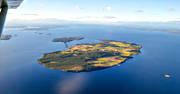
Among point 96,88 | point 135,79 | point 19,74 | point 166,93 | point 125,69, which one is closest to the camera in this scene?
point 166,93

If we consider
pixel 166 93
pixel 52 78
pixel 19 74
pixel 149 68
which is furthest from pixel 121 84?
pixel 19 74

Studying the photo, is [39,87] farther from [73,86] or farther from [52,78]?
[73,86]

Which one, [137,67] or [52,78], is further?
[137,67]

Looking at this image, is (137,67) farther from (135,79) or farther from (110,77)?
(110,77)

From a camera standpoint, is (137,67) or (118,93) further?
(137,67)

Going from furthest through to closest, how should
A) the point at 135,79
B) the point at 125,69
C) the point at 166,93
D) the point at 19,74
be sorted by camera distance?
the point at 125,69 < the point at 19,74 < the point at 135,79 < the point at 166,93

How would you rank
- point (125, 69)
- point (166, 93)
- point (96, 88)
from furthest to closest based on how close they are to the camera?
1. point (125, 69)
2. point (96, 88)
3. point (166, 93)

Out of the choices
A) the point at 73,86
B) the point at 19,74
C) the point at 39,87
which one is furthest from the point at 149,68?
the point at 19,74
